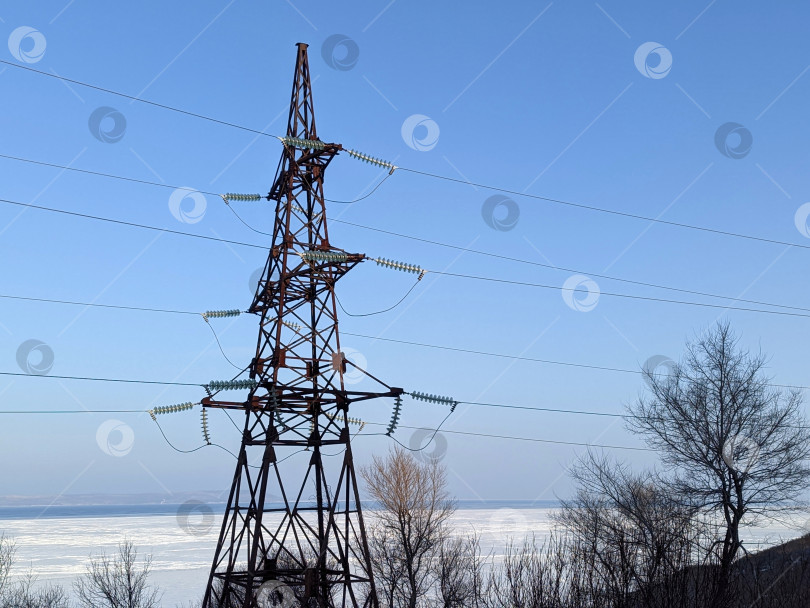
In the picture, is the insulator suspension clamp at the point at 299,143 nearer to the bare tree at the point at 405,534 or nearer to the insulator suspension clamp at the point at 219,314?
the insulator suspension clamp at the point at 219,314

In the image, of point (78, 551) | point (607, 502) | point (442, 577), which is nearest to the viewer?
point (607, 502)

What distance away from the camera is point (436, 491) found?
178ft

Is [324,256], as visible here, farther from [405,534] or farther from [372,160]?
[405,534]

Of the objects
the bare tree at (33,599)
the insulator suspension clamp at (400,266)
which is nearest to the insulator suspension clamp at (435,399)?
the insulator suspension clamp at (400,266)

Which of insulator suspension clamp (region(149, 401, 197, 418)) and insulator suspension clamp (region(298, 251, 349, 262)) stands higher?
insulator suspension clamp (region(298, 251, 349, 262))

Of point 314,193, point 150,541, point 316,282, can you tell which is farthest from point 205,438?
point 150,541

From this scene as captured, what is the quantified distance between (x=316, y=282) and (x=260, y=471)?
543cm

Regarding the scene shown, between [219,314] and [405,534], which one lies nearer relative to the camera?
[219,314]

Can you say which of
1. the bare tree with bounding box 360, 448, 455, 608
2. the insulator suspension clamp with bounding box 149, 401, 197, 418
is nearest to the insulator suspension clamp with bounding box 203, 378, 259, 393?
the insulator suspension clamp with bounding box 149, 401, 197, 418

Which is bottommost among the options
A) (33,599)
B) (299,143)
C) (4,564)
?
(33,599)

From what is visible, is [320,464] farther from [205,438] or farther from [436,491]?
[436,491]

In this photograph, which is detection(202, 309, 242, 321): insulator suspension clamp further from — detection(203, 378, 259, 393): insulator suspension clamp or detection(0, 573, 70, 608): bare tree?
detection(0, 573, 70, 608): bare tree

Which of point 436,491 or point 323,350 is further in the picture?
point 436,491

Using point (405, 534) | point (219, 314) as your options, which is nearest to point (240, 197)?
point (219, 314)
